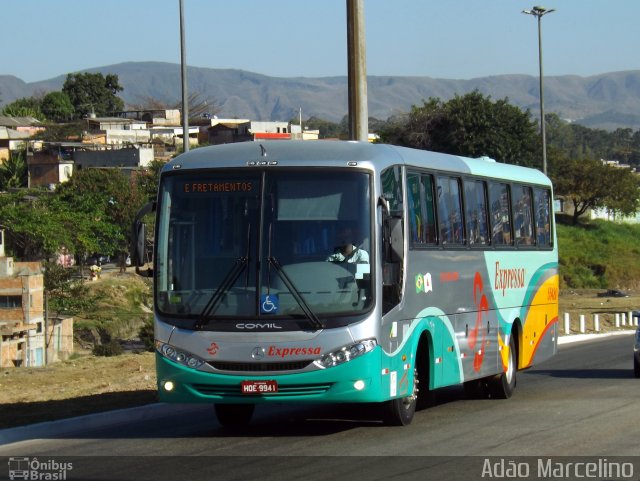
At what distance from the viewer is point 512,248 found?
1694cm

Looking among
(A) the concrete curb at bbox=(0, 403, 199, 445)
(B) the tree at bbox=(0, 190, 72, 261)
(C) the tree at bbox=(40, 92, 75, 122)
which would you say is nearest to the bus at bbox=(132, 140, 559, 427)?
(A) the concrete curb at bbox=(0, 403, 199, 445)

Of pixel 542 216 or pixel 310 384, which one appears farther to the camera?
pixel 542 216

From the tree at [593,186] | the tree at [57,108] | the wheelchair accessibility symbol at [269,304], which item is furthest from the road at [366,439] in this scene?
the tree at [57,108]

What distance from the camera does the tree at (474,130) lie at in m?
80.6

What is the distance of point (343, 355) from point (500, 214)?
19.0 ft

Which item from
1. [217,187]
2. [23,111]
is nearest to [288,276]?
[217,187]

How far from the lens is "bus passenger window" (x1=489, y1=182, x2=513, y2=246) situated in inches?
639

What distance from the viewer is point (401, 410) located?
12.7 metres

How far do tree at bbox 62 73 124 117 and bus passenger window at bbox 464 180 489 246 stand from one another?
140588 mm

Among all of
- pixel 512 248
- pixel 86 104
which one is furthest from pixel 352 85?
pixel 86 104

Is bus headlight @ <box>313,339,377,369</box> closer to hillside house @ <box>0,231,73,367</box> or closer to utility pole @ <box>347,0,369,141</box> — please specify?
utility pole @ <box>347,0,369,141</box>

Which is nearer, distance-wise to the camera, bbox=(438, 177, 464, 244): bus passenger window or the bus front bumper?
the bus front bumper

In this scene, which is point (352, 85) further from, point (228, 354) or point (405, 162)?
point (228, 354)

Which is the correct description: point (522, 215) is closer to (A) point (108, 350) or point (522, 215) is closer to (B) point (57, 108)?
(A) point (108, 350)
